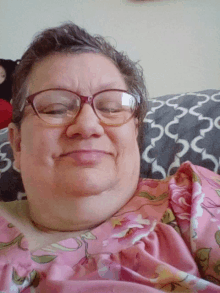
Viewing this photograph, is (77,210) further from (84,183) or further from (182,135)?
(182,135)

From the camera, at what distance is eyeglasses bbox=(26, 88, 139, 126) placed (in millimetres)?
638

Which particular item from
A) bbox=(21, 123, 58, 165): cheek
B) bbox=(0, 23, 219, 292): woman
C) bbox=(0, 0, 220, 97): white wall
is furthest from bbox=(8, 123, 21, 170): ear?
bbox=(0, 0, 220, 97): white wall

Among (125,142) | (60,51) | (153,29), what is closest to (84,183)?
(125,142)

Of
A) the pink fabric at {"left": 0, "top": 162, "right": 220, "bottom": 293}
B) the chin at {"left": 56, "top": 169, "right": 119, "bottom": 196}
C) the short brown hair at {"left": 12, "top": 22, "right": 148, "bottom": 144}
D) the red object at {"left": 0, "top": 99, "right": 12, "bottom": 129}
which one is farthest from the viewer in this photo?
the red object at {"left": 0, "top": 99, "right": 12, "bottom": 129}

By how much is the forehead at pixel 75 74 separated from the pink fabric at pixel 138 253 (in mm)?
339

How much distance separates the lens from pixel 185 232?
0.54 m

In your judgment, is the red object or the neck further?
the red object

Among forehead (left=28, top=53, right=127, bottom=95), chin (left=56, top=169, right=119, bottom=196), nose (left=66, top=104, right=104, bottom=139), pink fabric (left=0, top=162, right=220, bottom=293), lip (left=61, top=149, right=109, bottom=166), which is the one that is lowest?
pink fabric (left=0, top=162, right=220, bottom=293)

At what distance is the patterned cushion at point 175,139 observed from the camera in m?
0.84

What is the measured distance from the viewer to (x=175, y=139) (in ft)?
2.94

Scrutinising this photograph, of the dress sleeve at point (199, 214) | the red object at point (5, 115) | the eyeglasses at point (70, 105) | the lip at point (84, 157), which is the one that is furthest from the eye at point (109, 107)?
the red object at point (5, 115)

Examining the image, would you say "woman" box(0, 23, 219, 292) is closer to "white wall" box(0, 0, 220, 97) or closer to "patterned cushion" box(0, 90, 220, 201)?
"patterned cushion" box(0, 90, 220, 201)

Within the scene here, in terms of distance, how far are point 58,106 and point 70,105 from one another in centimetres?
3

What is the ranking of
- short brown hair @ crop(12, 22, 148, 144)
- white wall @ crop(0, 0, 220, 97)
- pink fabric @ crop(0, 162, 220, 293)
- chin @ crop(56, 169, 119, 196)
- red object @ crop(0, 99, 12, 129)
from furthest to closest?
1. white wall @ crop(0, 0, 220, 97)
2. red object @ crop(0, 99, 12, 129)
3. short brown hair @ crop(12, 22, 148, 144)
4. chin @ crop(56, 169, 119, 196)
5. pink fabric @ crop(0, 162, 220, 293)
